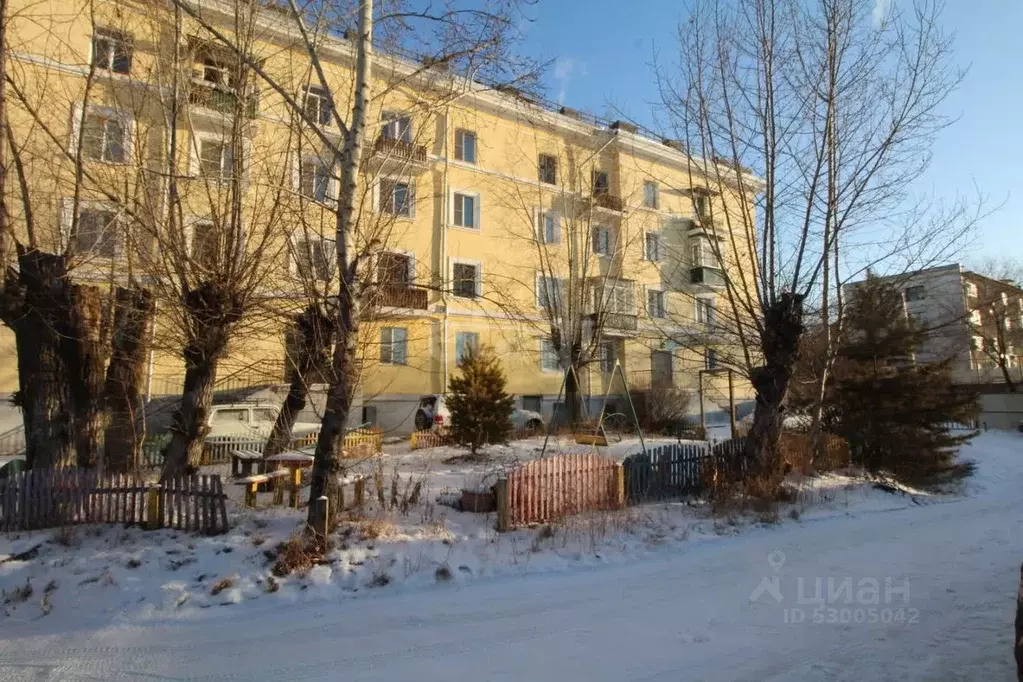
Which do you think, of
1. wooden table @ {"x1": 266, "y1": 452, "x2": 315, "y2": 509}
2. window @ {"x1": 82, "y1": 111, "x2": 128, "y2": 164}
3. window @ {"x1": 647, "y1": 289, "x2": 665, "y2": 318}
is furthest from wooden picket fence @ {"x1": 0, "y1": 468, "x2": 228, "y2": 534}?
window @ {"x1": 647, "y1": 289, "x2": 665, "y2": 318}

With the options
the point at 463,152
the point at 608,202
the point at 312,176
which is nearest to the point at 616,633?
the point at 312,176

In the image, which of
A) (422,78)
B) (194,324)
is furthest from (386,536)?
(422,78)

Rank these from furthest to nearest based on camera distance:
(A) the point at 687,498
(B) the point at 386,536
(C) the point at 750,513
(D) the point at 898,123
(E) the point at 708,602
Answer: (D) the point at 898,123 → (A) the point at 687,498 → (C) the point at 750,513 → (B) the point at 386,536 → (E) the point at 708,602

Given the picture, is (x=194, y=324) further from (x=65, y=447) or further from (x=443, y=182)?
(x=443, y=182)

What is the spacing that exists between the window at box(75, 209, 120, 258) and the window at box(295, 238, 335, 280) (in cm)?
285

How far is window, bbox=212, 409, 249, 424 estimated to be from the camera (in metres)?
16.0

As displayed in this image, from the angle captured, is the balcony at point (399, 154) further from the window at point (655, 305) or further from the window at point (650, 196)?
the window at point (650, 196)

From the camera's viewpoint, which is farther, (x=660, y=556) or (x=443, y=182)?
(x=443, y=182)

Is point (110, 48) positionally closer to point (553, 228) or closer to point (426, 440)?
point (426, 440)

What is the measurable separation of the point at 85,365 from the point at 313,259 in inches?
149

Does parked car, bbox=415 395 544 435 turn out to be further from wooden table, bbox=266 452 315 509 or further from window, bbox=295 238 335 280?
window, bbox=295 238 335 280

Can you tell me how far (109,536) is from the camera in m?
7.01

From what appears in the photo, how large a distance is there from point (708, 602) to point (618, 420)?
52.5 ft

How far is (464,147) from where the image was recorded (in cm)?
2669
